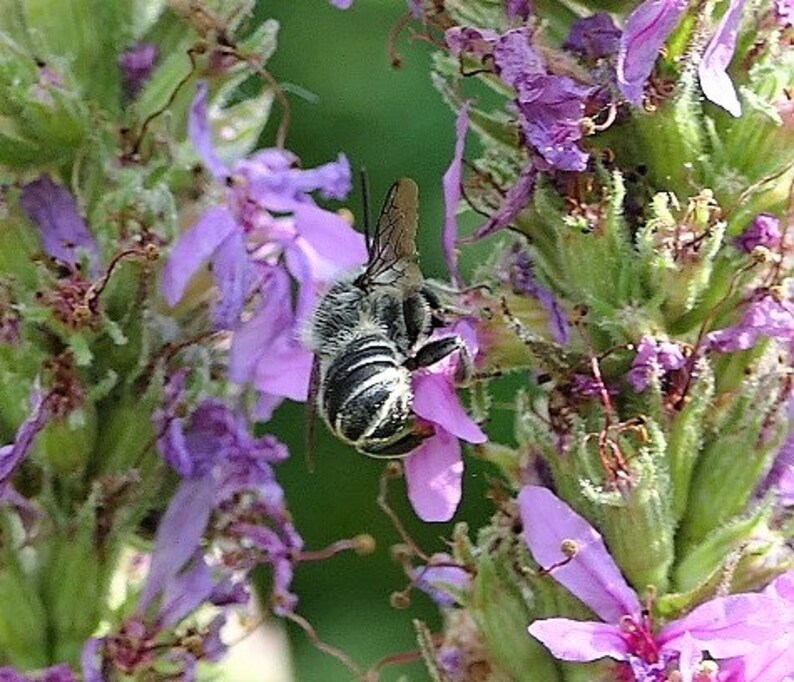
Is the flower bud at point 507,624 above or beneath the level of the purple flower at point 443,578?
above

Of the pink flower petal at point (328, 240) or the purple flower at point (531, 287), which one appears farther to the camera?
the pink flower petal at point (328, 240)

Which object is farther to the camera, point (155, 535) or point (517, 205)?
point (155, 535)

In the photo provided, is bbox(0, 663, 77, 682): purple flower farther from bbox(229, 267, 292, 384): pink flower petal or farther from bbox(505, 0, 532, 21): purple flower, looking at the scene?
bbox(505, 0, 532, 21): purple flower

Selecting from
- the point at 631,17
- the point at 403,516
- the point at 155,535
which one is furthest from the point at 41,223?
the point at 403,516

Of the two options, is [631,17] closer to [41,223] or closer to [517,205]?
[517,205]

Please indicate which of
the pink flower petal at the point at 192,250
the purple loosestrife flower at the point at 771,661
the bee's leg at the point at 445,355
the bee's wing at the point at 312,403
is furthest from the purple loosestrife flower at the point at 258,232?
the purple loosestrife flower at the point at 771,661

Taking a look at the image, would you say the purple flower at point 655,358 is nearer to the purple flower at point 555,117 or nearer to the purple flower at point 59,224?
the purple flower at point 555,117

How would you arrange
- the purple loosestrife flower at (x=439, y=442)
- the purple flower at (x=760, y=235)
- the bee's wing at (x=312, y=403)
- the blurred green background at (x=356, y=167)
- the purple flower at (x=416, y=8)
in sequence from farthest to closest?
1. the blurred green background at (x=356, y=167)
2. the bee's wing at (x=312, y=403)
3. the purple flower at (x=416, y=8)
4. the purple loosestrife flower at (x=439, y=442)
5. the purple flower at (x=760, y=235)
